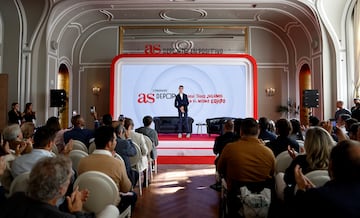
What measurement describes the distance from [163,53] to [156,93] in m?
1.40

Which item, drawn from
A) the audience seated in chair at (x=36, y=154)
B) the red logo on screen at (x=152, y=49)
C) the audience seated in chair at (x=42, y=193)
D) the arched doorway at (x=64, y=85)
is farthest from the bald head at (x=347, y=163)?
the arched doorway at (x=64, y=85)

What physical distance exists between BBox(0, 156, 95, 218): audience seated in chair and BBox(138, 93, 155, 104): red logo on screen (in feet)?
30.7

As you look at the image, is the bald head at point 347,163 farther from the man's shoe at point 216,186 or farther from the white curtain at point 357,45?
the white curtain at point 357,45

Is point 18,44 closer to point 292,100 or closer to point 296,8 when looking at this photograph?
point 296,8

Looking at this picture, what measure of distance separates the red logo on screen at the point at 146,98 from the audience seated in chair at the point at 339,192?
9570 millimetres

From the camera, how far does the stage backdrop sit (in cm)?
1051

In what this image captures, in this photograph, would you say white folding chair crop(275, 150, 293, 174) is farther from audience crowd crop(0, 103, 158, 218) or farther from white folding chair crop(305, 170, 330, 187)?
audience crowd crop(0, 103, 158, 218)

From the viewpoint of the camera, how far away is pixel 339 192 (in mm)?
1299

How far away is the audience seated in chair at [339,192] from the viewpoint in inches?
49.7

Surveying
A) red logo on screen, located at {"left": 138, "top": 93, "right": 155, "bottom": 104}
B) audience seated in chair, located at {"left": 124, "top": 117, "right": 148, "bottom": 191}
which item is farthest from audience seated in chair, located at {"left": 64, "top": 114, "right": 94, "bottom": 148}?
red logo on screen, located at {"left": 138, "top": 93, "right": 155, "bottom": 104}

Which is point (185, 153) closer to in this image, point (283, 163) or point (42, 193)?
point (283, 163)

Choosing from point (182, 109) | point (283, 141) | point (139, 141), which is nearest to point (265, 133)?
point (283, 141)

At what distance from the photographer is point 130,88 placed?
424 inches

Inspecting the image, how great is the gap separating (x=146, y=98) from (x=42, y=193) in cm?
955
